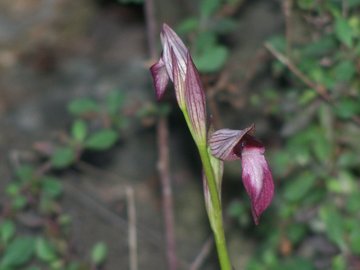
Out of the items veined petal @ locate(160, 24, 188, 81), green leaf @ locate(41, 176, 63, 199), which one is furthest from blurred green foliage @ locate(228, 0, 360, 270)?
veined petal @ locate(160, 24, 188, 81)

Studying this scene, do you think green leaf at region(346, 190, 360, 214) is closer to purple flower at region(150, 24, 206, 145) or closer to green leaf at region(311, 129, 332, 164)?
green leaf at region(311, 129, 332, 164)

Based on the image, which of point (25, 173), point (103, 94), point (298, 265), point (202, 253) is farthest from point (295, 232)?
point (103, 94)

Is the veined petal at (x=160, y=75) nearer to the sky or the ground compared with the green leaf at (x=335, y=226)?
nearer to the sky

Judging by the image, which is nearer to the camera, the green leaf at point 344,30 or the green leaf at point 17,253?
the green leaf at point 344,30

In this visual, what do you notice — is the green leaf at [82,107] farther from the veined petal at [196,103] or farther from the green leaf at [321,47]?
the veined petal at [196,103]

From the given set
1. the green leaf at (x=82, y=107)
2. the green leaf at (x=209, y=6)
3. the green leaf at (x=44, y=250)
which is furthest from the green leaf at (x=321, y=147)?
the green leaf at (x=44, y=250)

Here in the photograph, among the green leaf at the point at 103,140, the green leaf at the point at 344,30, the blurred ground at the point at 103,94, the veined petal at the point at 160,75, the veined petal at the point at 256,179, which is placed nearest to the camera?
the veined petal at the point at 256,179

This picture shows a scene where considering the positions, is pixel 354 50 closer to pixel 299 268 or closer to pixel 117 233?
pixel 299 268
